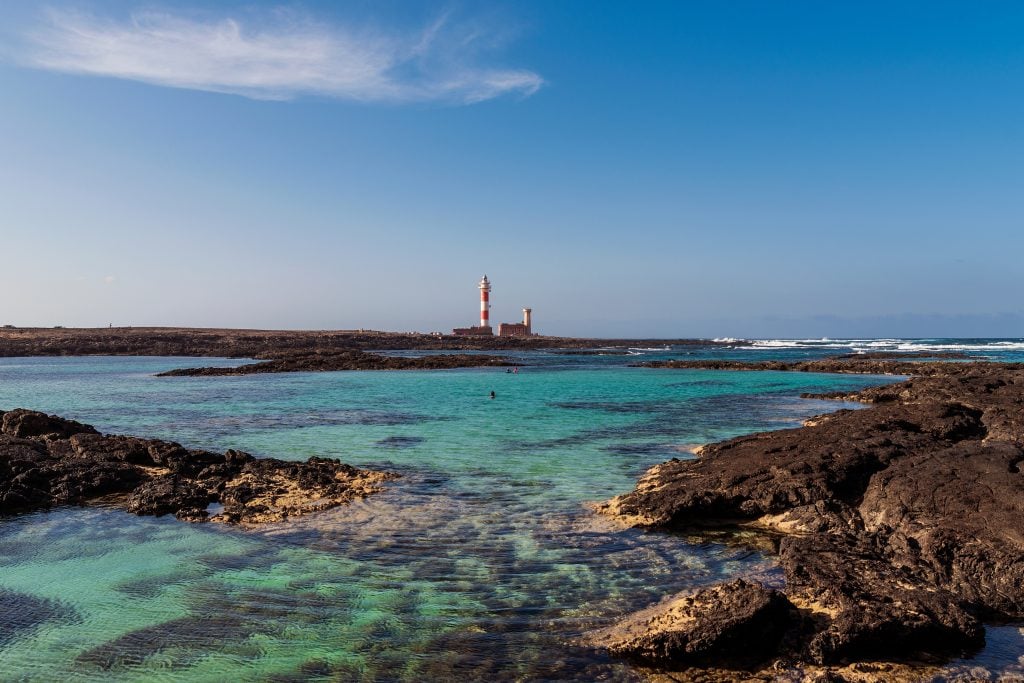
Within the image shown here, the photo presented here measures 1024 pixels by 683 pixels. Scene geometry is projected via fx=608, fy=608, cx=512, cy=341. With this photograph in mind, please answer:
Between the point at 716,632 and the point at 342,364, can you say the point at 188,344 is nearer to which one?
the point at 342,364

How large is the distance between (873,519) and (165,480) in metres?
12.5

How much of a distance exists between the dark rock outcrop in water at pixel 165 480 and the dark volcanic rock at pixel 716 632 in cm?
674

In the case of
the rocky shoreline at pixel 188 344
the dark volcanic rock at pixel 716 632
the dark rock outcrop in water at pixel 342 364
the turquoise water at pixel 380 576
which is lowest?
the turquoise water at pixel 380 576

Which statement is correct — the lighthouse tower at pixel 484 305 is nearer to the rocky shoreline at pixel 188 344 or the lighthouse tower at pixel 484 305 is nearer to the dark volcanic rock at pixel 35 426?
the rocky shoreline at pixel 188 344

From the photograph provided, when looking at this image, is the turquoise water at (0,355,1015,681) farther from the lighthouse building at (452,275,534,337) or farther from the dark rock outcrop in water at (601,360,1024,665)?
the lighthouse building at (452,275,534,337)

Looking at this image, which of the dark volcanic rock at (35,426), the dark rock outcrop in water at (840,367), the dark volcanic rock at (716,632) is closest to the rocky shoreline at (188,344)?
the dark rock outcrop in water at (840,367)

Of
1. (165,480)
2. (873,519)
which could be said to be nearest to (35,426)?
(165,480)

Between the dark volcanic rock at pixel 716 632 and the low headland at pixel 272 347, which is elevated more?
the low headland at pixel 272 347

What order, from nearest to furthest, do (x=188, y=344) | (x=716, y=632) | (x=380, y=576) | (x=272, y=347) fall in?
(x=716, y=632) → (x=380, y=576) → (x=272, y=347) → (x=188, y=344)

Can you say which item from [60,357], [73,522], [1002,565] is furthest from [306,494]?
[60,357]

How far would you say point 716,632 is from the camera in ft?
18.8

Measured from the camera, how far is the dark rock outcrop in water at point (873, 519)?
5820 mm

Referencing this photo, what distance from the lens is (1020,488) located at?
8.42 m

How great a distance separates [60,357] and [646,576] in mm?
84281
